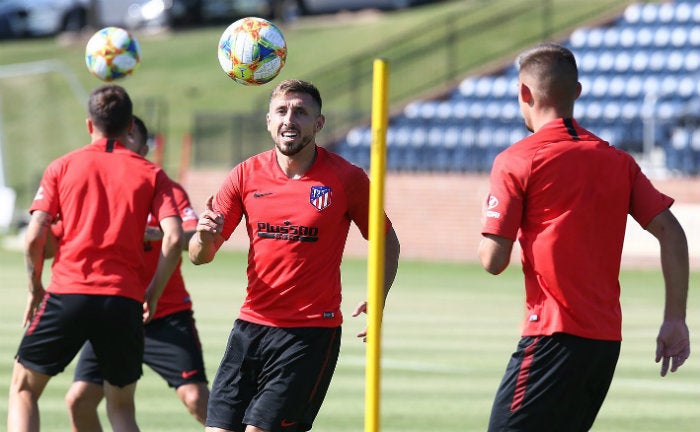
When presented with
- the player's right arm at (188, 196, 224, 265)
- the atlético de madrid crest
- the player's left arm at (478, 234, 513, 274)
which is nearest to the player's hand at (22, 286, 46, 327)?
the player's right arm at (188, 196, 224, 265)

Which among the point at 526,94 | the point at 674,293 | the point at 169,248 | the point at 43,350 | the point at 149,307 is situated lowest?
the point at 43,350

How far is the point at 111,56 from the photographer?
934cm

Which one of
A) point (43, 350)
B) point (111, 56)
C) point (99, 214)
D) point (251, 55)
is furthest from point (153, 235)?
point (111, 56)

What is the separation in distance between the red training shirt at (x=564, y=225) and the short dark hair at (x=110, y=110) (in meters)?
2.59

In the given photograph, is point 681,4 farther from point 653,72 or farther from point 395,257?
point 395,257

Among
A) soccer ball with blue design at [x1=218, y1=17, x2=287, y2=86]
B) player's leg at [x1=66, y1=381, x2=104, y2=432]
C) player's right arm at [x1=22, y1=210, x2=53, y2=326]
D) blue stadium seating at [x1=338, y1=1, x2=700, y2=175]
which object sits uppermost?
blue stadium seating at [x1=338, y1=1, x2=700, y2=175]

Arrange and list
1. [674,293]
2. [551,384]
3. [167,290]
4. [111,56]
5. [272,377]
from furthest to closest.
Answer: [111,56], [167,290], [272,377], [674,293], [551,384]

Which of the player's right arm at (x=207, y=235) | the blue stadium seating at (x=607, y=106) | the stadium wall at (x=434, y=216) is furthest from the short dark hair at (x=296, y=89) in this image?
the blue stadium seating at (x=607, y=106)

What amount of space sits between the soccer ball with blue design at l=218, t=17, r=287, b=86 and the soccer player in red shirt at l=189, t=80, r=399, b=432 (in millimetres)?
771

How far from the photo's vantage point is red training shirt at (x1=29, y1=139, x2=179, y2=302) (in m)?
7.41

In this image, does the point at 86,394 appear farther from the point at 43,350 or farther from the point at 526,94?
the point at 526,94

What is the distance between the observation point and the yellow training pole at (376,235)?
4.89m

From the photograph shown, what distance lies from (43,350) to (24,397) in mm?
308

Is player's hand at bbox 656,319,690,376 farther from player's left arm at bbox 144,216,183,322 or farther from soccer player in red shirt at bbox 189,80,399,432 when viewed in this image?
player's left arm at bbox 144,216,183,322
